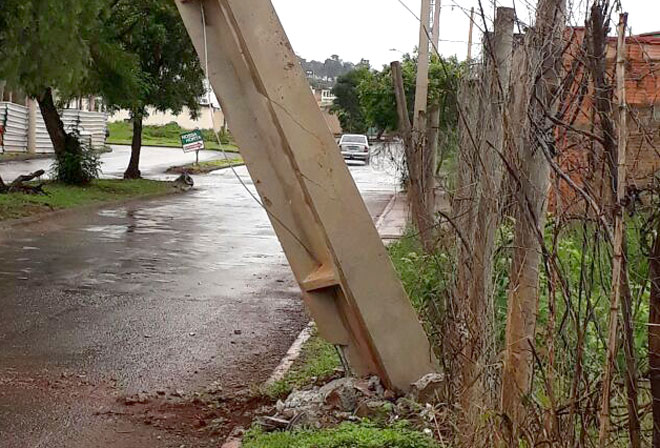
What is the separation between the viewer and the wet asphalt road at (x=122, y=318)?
22.0 ft

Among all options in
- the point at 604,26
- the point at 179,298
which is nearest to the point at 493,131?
the point at 604,26

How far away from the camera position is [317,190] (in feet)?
19.4

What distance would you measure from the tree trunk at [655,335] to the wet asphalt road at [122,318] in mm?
3710

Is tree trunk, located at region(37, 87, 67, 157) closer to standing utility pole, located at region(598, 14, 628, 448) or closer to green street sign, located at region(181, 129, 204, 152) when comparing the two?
green street sign, located at region(181, 129, 204, 152)

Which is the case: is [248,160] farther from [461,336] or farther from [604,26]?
[604,26]

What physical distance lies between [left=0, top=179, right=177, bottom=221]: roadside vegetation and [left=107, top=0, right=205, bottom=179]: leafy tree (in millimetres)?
2181

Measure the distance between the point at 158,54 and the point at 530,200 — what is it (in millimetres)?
26402

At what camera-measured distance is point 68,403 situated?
6707mm

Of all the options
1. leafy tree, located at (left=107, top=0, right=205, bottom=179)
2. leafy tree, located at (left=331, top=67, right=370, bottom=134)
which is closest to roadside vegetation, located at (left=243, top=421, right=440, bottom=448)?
leafy tree, located at (left=107, top=0, right=205, bottom=179)

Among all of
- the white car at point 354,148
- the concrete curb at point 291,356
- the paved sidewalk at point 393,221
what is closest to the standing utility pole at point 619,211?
the concrete curb at point 291,356

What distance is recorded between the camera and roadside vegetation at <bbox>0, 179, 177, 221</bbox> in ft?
62.8

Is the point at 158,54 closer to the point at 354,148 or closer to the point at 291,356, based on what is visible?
the point at 291,356

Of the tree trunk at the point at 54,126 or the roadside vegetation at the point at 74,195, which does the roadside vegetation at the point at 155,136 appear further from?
the tree trunk at the point at 54,126

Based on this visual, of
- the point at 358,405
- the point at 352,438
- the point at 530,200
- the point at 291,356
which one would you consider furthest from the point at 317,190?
the point at 291,356
